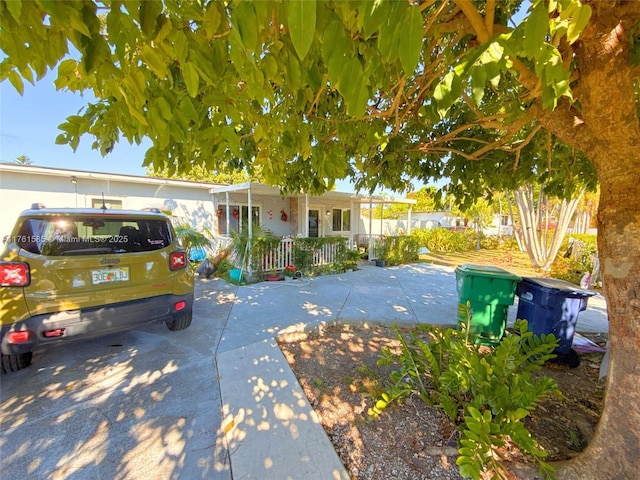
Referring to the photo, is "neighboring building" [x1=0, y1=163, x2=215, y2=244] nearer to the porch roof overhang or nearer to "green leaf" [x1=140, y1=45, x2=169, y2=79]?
the porch roof overhang

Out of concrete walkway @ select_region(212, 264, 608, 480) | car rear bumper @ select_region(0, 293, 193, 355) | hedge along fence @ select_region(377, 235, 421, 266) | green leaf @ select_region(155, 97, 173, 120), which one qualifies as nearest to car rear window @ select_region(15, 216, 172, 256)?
car rear bumper @ select_region(0, 293, 193, 355)

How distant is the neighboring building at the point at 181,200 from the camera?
25.7ft

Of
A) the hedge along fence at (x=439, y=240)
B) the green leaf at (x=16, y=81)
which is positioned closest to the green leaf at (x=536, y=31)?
the green leaf at (x=16, y=81)

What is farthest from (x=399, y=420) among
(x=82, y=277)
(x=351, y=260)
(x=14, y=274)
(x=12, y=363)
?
(x=351, y=260)

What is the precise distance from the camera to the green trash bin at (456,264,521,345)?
372 cm

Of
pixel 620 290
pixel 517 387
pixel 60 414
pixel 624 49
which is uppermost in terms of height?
pixel 624 49

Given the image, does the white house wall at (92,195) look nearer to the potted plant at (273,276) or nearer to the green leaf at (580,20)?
the potted plant at (273,276)

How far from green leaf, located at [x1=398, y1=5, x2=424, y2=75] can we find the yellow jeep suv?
3.44 m

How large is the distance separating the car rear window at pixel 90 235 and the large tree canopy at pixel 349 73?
148cm

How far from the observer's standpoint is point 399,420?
2.32 m

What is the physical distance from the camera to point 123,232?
339 centimetres

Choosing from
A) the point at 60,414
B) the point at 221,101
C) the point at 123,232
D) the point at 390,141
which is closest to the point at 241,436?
the point at 60,414

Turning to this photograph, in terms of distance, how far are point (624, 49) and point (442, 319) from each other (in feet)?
13.4

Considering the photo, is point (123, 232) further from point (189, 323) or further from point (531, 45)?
point (531, 45)
